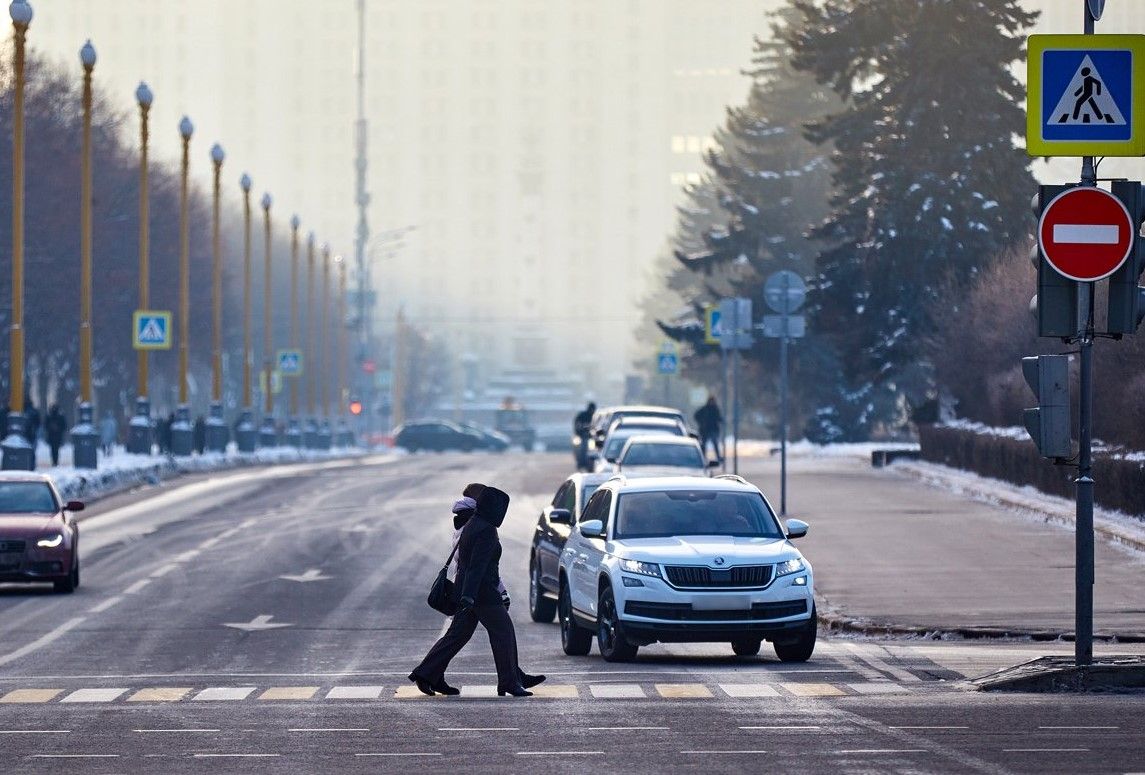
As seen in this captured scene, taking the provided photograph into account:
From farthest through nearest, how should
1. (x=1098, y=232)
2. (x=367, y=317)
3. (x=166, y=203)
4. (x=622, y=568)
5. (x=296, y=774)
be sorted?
(x=367, y=317), (x=166, y=203), (x=622, y=568), (x=1098, y=232), (x=296, y=774)

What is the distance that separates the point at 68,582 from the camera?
27.6 meters

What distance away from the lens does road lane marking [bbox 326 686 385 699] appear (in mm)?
16641

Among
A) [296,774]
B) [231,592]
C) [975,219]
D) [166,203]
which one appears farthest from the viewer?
[166,203]

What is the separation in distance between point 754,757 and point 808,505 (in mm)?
25589

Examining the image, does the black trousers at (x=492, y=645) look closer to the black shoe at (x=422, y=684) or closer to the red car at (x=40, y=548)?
the black shoe at (x=422, y=684)

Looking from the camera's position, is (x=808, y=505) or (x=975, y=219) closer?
(x=808, y=505)

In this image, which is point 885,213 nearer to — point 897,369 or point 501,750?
point 897,369

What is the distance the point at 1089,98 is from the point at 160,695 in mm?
8007

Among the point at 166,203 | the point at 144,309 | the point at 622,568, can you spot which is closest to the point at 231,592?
the point at 622,568

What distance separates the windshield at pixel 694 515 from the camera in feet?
64.7

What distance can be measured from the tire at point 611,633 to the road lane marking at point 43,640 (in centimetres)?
515

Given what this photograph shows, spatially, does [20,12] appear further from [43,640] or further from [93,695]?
[93,695]

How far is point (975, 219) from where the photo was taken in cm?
6016

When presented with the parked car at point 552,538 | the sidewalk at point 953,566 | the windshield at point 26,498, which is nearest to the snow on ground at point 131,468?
the windshield at point 26,498
